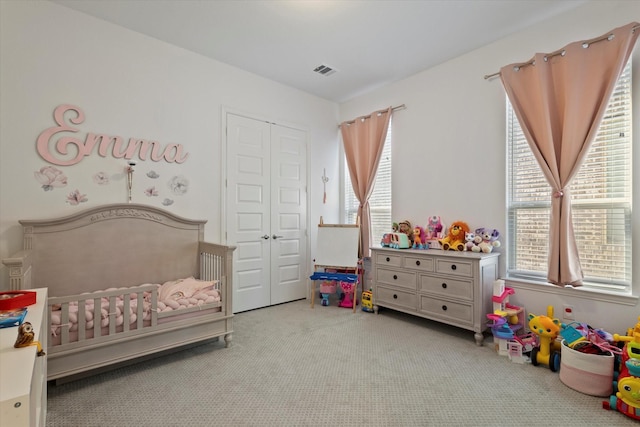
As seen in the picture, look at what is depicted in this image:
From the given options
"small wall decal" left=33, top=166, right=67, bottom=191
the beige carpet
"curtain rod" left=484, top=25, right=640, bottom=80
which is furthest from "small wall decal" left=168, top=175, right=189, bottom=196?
"curtain rod" left=484, top=25, right=640, bottom=80

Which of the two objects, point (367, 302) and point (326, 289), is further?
point (326, 289)

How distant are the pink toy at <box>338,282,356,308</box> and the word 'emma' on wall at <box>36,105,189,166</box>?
2.46 m

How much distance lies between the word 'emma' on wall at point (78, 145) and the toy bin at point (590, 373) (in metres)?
3.69

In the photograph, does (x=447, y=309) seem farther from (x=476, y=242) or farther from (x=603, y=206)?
(x=603, y=206)

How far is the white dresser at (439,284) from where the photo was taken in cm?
274

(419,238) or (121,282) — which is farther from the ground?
(419,238)

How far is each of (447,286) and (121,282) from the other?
9.58 feet

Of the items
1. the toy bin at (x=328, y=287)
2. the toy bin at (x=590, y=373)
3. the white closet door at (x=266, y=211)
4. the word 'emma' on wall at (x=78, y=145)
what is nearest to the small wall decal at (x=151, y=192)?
the word 'emma' on wall at (x=78, y=145)

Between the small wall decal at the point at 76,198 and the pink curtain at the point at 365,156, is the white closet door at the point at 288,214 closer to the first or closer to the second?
the pink curtain at the point at 365,156

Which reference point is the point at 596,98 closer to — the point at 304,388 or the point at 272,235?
the point at 304,388

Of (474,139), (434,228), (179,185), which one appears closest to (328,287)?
(434,228)

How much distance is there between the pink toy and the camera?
12.5 feet

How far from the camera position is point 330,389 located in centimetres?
203

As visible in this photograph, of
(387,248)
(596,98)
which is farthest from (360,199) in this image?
(596,98)
